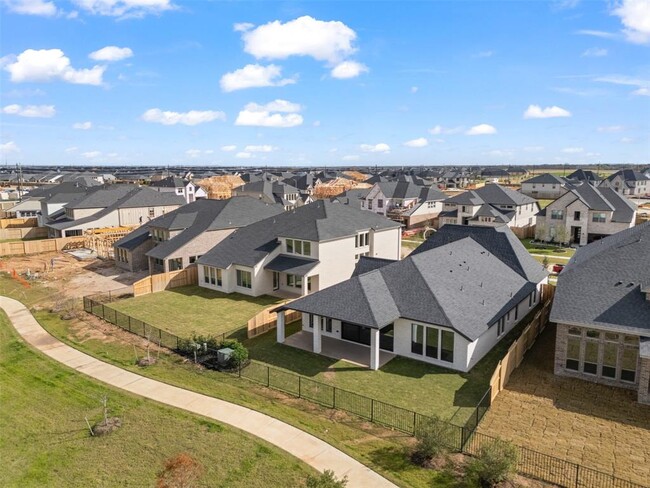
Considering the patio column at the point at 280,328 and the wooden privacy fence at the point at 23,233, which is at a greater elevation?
the wooden privacy fence at the point at 23,233

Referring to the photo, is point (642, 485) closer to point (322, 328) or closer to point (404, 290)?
point (404, 290)

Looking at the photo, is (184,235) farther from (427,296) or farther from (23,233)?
(23,233)

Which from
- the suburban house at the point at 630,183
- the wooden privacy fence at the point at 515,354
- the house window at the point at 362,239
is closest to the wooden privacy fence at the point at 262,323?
the house window at the point at 362,239

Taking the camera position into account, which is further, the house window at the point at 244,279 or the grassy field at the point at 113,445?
the house window at the point at 244,279

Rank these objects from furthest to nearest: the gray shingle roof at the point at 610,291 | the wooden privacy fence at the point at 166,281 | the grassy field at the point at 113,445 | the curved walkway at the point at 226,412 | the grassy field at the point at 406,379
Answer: the wooden privacy fence at the point at 166,281 → the gray shingle roof at the point at 610,291 → the grassy field at the point at 406,379 → the curved walkway at the point at 226,412 → the grassy field at the point at 113,445

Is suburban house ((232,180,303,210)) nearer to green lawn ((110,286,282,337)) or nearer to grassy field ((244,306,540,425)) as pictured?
green lawn ((110,286,282,337))

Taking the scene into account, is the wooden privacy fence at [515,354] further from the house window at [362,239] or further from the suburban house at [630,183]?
the suburban house at [630,183]
